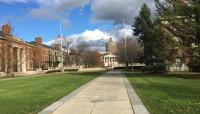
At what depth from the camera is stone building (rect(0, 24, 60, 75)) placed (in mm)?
71000

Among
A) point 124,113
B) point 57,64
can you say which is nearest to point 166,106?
point 124,113

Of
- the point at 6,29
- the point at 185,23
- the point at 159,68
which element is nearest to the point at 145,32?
the point at 159,68

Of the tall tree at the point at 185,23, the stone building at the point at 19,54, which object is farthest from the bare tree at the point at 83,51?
the tall tree at the point at 185,23

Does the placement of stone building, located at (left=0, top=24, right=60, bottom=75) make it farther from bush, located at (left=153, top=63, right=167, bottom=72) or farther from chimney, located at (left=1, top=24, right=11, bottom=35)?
bush, located at (left=153, top=63, right=167, bottom=72)

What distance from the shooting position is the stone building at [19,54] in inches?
2795

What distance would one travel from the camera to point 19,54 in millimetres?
90562

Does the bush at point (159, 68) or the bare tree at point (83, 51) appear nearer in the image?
the bush at point (159, 68)

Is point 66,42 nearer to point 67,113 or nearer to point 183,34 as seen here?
point 183,34

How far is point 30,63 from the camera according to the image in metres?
109

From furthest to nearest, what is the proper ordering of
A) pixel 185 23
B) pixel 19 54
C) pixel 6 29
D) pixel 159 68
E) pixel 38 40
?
pixel 38 40 → pixel 19 54 → pixel 6 29 → pixel 159 68 → pixel 185 23

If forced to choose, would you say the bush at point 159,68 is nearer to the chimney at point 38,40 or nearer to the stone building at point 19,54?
the stone building at point 19,54

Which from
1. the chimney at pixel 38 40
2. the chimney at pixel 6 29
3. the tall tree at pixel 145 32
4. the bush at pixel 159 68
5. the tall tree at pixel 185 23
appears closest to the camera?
the tall tree at pixel 185 23

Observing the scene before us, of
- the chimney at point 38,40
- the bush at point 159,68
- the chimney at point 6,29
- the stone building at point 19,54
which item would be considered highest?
the chimney at point 38,40

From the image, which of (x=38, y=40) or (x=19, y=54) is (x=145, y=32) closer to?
(x=19, y=54)
